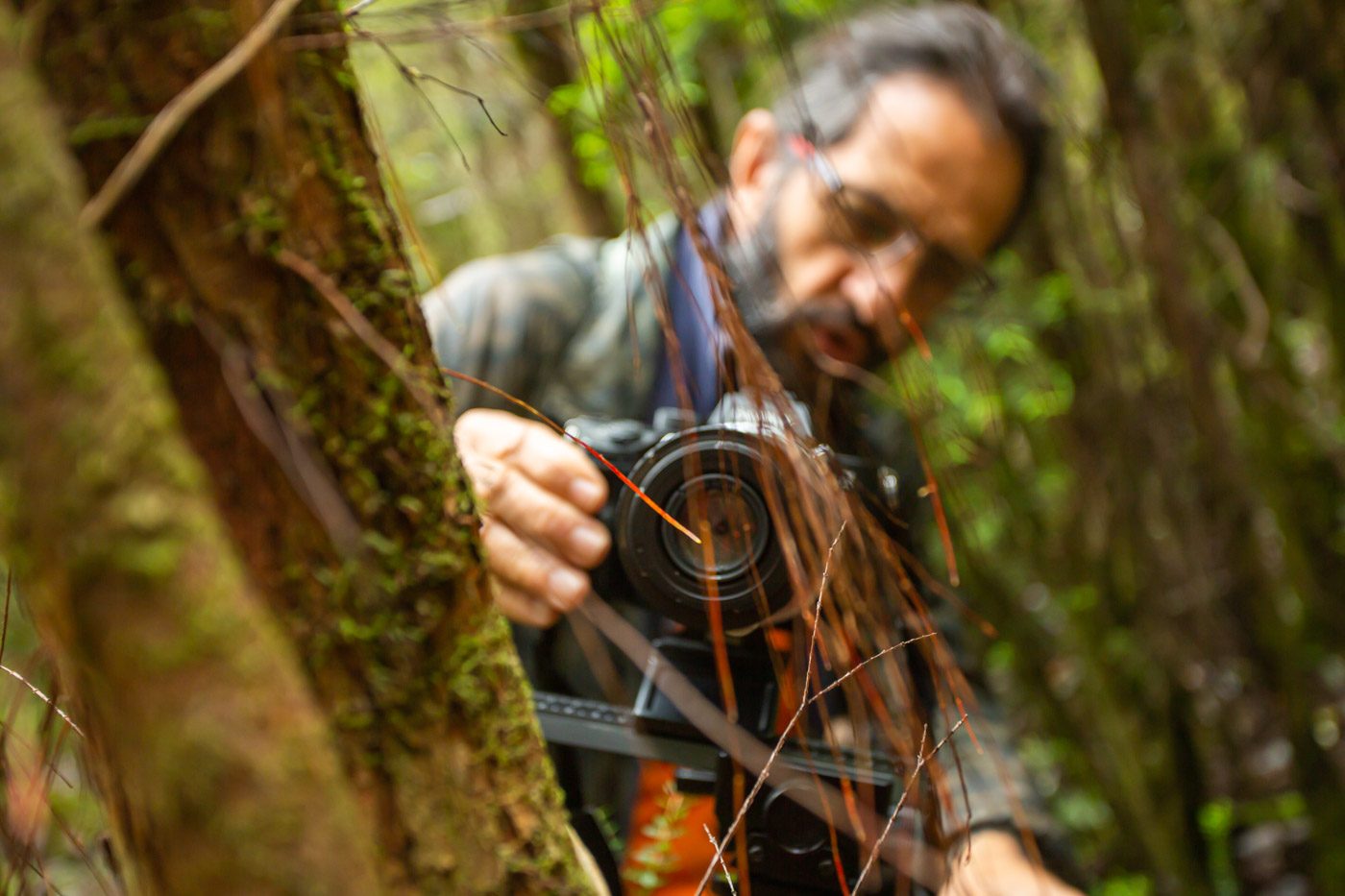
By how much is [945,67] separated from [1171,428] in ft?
5.33

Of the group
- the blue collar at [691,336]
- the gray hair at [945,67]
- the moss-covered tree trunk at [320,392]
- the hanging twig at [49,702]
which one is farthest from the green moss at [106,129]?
the gray hair at [945,67]

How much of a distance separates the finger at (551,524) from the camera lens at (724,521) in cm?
17

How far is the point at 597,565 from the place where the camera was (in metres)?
0.95

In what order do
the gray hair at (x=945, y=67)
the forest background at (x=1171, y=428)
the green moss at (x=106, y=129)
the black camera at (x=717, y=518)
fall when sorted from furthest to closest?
the forest background at (x=1171, y=428), the gray hair at (x=945, y=67), the black camera at (x=717, y=518), the green moss at (x=106, y=129)

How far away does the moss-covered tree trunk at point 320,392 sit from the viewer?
1.40 feet

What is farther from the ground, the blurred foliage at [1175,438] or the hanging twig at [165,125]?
the hanging twig at [165,125]

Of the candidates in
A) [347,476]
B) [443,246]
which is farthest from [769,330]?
[443,246]

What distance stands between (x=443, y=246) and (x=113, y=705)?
4999 millimetres

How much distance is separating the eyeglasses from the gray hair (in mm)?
131

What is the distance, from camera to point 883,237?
1.42 metres

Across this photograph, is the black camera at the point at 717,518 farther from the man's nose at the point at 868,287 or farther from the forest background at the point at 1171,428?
the forest background at the point at 1171,428

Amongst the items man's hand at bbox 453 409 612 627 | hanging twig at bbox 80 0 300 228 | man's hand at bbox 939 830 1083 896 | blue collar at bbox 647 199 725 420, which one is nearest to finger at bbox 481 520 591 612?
man's hand at bbox 453 409 612 627

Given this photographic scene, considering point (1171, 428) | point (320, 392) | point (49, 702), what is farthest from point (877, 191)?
point (1171, 428)

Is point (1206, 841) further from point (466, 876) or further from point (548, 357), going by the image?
point (466, 876)
